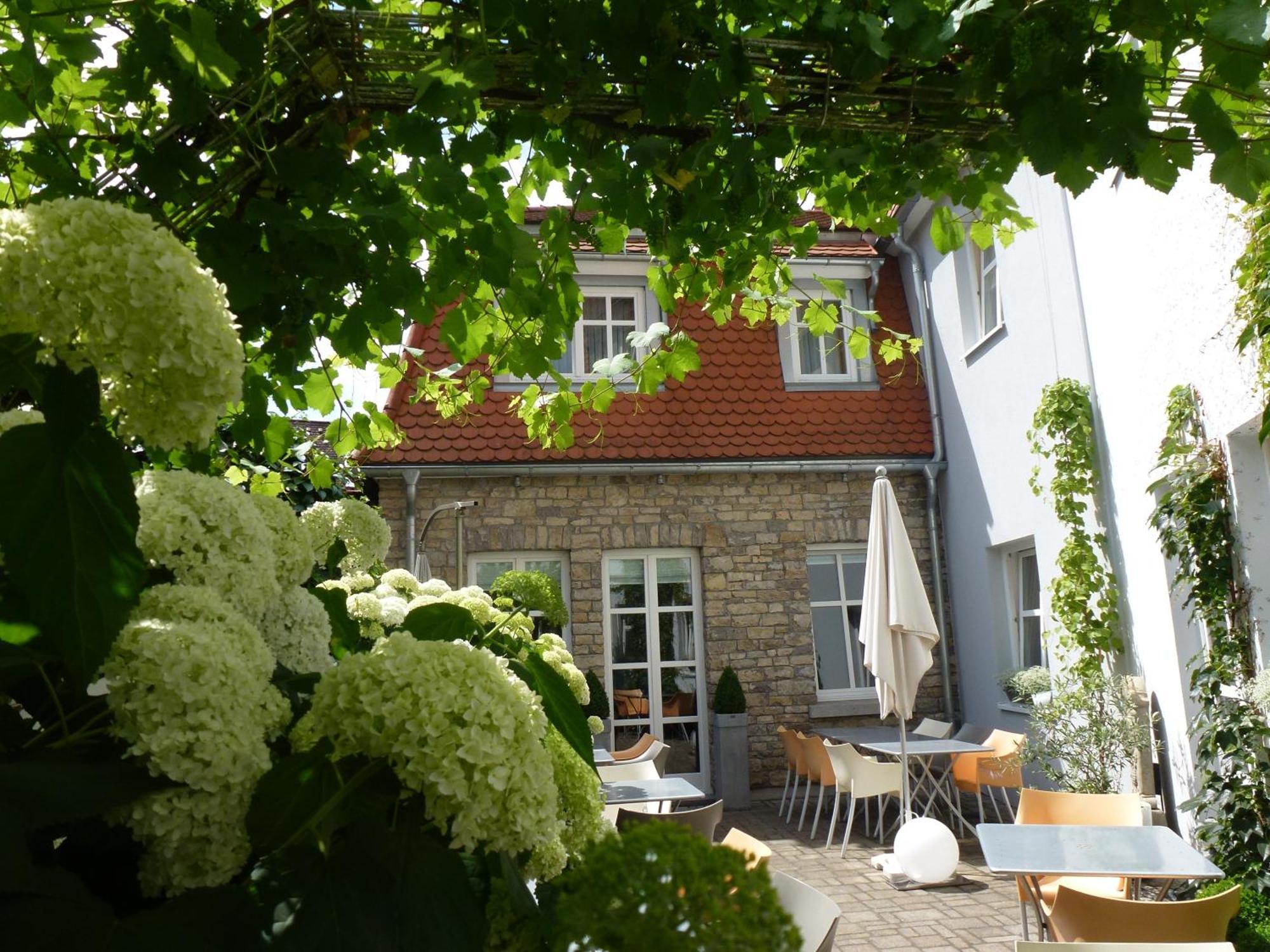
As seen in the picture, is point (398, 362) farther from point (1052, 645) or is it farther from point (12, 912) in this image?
point (1052, 645)

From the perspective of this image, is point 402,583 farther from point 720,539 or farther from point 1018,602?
point 1018,602

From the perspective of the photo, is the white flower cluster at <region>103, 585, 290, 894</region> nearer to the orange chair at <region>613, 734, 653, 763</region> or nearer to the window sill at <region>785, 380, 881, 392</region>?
the orange chair at <region>613, 734, 653, 763</region>

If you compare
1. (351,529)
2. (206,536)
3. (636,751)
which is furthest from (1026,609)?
(206,536)

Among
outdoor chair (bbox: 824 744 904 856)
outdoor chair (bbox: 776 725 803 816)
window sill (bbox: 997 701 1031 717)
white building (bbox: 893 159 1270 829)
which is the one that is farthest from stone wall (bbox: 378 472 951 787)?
outdoor chair (bbox: 824 744 904 856)

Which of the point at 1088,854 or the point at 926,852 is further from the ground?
the point at 1088,854

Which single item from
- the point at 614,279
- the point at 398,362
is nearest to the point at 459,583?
the point at 614,279

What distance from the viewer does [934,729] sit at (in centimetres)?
966

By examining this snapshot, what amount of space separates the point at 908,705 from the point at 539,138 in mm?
6401

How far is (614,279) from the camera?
10836 mm

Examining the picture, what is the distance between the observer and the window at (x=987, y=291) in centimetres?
984

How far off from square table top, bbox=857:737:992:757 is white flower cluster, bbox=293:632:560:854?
7.69 meters

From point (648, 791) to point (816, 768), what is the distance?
297 centimetres

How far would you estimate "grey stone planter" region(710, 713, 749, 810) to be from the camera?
9742 mm

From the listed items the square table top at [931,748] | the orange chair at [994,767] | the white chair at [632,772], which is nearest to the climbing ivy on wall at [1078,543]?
the orange chair at [994,767]
